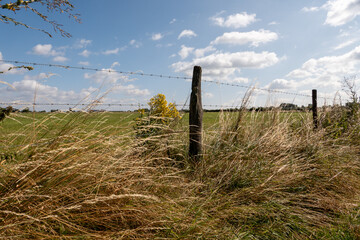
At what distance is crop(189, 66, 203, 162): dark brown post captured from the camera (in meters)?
3.54

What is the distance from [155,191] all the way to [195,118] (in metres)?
1.42

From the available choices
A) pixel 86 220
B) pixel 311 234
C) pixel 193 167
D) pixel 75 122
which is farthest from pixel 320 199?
pixel 75 122

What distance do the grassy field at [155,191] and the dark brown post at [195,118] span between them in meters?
0.11

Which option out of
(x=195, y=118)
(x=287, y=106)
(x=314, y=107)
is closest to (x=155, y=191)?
(x=195, y=118)

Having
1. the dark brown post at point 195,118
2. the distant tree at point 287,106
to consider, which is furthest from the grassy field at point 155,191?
the distant tree at point 287,106

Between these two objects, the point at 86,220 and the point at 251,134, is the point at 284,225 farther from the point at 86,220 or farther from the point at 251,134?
the point at 251,134

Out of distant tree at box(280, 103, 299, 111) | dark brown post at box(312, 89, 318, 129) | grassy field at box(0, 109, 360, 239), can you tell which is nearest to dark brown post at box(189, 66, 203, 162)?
grassy field at box(0, 109, 360, 239)

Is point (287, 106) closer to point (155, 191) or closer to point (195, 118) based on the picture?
point (195, 118)

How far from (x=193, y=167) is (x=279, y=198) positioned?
41.6 inches

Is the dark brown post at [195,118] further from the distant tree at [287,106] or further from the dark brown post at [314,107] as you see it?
the dark brown post at [314,107]

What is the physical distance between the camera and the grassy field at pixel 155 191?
1.83 metres

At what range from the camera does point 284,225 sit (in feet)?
7.55

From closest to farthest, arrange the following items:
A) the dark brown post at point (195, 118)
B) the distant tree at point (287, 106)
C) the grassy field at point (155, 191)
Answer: the grassy field at point (155, 191), the dark brown post at point (195, 118), the distant tree at point (287, 106)

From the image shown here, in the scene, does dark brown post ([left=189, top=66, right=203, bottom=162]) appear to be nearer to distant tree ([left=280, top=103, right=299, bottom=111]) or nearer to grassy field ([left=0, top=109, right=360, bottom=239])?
grassy field ([left=0, top=109, right=360, bottom=239])
